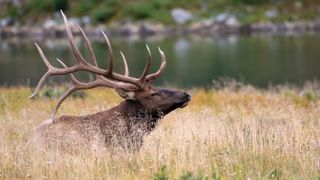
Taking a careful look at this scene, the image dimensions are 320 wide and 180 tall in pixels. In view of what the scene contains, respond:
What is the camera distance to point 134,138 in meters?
9.03

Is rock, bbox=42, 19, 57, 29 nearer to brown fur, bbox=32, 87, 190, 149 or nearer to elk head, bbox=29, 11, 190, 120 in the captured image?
elk head, bbox=29, 11, 190, 120

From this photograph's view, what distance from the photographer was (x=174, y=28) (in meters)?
90.1

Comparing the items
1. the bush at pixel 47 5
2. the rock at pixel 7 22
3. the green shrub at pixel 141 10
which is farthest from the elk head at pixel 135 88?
the rock at pixel 7 22

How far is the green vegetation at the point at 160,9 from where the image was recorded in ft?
293

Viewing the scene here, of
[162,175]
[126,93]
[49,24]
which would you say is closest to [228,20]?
[49,24]

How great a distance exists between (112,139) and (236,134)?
5.14 ft

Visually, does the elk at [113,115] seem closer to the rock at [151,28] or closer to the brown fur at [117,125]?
the brown fur at [117,125]

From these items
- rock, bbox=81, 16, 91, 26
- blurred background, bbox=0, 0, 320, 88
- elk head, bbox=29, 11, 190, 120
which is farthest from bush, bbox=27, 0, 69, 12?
elk head, bbox=29, 11, 190, 120

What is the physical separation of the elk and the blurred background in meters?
37.2

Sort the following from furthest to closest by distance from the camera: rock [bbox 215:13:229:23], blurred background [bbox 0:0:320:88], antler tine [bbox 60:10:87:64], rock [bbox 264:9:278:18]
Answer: rock [bbox 215:13:229:23], rock [bbox 264:9:278:18], blurred background [bbox 0:0:320:88], antler tine [bbox 60:10:87:64]

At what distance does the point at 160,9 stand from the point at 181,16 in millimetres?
5276

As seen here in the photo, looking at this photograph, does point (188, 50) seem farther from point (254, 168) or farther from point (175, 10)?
point (254, 168)

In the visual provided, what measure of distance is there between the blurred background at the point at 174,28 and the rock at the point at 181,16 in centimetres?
6

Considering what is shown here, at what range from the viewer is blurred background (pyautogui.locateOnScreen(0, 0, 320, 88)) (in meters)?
53.7
